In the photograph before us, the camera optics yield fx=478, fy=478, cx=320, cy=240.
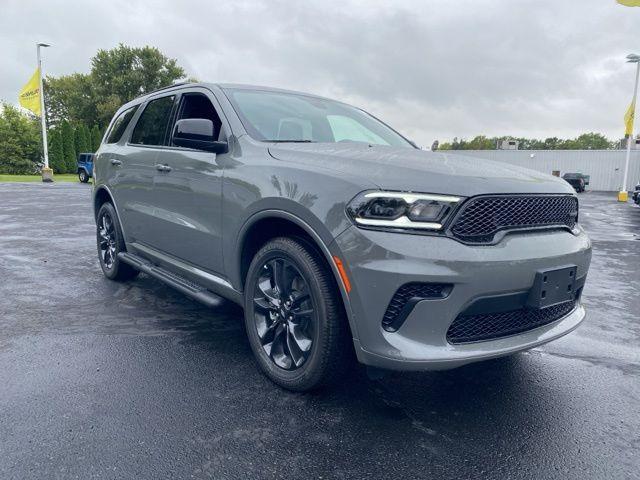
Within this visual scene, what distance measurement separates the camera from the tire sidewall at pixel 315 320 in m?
2.44

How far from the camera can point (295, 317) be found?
267 centimetres

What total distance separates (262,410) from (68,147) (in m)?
43.2

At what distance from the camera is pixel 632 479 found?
2.07 m

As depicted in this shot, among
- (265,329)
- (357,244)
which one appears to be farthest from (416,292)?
(265,329)

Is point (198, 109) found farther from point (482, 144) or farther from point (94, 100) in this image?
point (482, 144)

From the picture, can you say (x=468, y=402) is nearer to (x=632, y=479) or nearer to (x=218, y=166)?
(x=632, y=479)

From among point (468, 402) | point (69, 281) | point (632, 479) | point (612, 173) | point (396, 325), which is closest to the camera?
point (632, 479)

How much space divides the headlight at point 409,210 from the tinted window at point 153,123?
2462 mm

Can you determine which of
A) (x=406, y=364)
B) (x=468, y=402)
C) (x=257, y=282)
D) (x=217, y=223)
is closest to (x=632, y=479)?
(x=468, y=402)

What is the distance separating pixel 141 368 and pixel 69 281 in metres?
2.63

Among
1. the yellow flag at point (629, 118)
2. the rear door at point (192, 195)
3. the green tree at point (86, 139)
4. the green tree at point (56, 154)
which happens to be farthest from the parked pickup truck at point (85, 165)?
the yellow flag at point (629, 118)

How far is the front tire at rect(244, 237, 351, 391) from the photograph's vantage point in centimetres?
243

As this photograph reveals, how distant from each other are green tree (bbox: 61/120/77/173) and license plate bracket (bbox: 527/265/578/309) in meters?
43.6

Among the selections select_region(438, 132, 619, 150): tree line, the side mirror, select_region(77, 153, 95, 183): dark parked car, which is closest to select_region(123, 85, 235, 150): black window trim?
the side mirror
